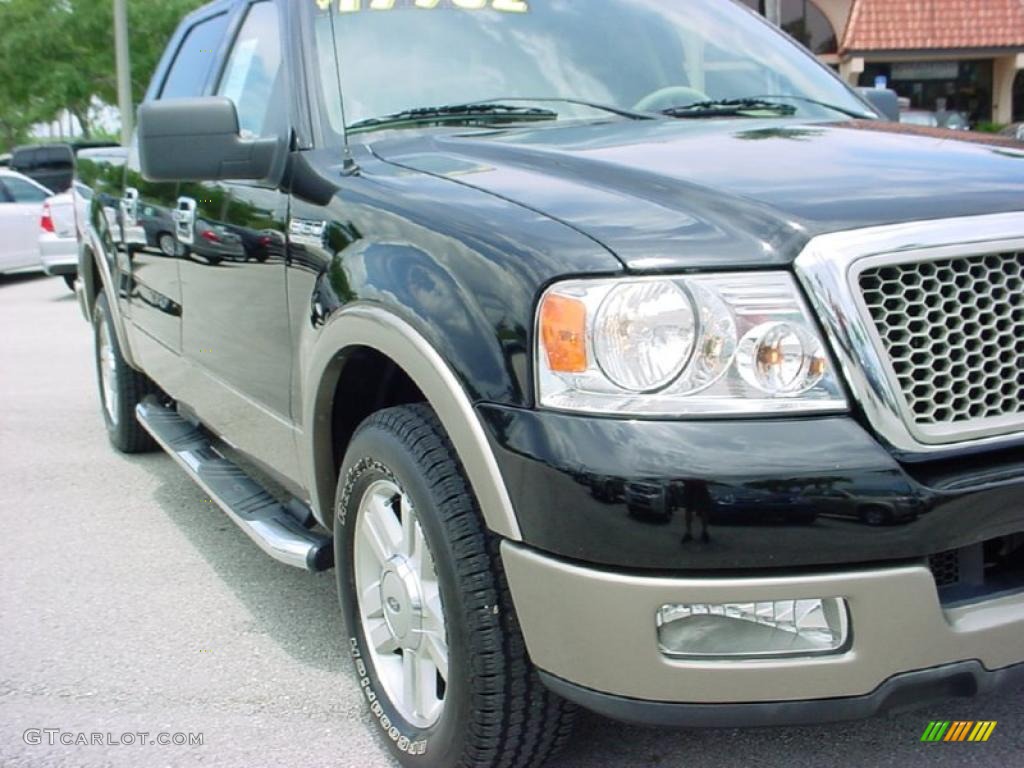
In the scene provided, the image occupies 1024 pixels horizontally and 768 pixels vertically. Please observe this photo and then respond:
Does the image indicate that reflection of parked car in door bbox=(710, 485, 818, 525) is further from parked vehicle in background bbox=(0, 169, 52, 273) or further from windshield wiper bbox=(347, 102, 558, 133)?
parked vehicle in background bbox=(0, 169, 52, 273)

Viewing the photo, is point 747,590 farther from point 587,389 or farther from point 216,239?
point 216,239

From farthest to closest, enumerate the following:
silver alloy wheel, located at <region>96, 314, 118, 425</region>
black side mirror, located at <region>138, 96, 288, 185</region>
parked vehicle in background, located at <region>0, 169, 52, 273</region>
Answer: parked vehicle in background, located at <region>0, 169, 52, 273</region>, silver alloy wheel, located at <region>96, 314, 118, 425</region>, black side mirror, located at <region>138, 96, 288, 185</region>

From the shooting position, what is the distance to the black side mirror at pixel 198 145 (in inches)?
121

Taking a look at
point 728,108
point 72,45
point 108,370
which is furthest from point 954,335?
point 72,45

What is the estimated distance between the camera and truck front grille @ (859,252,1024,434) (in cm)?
205

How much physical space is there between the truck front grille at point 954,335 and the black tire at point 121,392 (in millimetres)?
4148

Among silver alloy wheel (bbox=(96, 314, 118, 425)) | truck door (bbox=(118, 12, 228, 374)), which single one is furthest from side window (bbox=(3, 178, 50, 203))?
truck door (bbox=(118, 12, 228, 374))

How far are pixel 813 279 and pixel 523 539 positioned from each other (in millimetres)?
682

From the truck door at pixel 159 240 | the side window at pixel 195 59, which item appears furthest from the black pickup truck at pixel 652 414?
the side window at pixel 195 59

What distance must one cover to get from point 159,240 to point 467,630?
8.39 ft

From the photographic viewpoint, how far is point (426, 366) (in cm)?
233

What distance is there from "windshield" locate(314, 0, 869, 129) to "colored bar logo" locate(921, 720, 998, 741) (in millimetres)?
1738

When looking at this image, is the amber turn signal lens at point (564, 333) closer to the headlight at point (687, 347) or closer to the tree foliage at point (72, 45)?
the headlight at point (687, 347)

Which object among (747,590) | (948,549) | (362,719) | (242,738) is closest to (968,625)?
(948,549)
